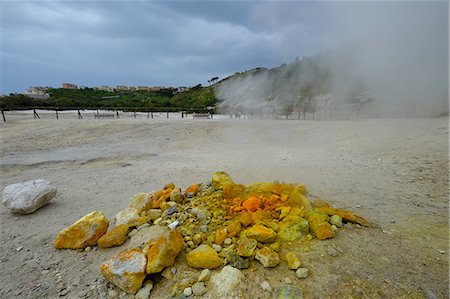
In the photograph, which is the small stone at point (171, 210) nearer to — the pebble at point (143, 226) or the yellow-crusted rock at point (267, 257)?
the pebble at point (143, 226)

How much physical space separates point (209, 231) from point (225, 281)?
0.50m

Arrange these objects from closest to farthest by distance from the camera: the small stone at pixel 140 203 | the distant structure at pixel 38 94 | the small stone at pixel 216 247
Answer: the small stone at pixel 216 247 < the small stone at pixel 140 203 < the distant structure at pixel 38 94

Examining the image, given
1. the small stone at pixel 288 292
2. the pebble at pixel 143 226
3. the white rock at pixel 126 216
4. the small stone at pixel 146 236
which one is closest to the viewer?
the small stone at pixel 288 292

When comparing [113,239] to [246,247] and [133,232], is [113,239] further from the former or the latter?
[246,247]

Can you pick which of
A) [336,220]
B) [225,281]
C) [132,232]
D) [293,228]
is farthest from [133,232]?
[336,220]

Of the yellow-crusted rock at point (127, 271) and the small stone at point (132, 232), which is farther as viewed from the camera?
the small stone at point (132, 232)

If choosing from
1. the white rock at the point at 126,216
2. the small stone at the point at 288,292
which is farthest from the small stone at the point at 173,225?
the small stone at the point at 288,292

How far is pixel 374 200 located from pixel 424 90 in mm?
8845

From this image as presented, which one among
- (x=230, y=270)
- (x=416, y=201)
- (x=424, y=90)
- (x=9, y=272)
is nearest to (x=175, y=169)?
(x=9, y=272)

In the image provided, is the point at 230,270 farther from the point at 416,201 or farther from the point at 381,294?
the point at 416,201

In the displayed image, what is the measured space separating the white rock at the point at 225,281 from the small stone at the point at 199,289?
0.05 meters

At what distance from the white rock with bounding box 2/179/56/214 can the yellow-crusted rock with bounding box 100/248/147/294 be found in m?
1.67

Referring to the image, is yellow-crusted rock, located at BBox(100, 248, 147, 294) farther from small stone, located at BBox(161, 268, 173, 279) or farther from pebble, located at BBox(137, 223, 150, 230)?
pebble, located at BBox(137, 223, 150, 230)

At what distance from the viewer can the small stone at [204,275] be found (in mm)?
1446
